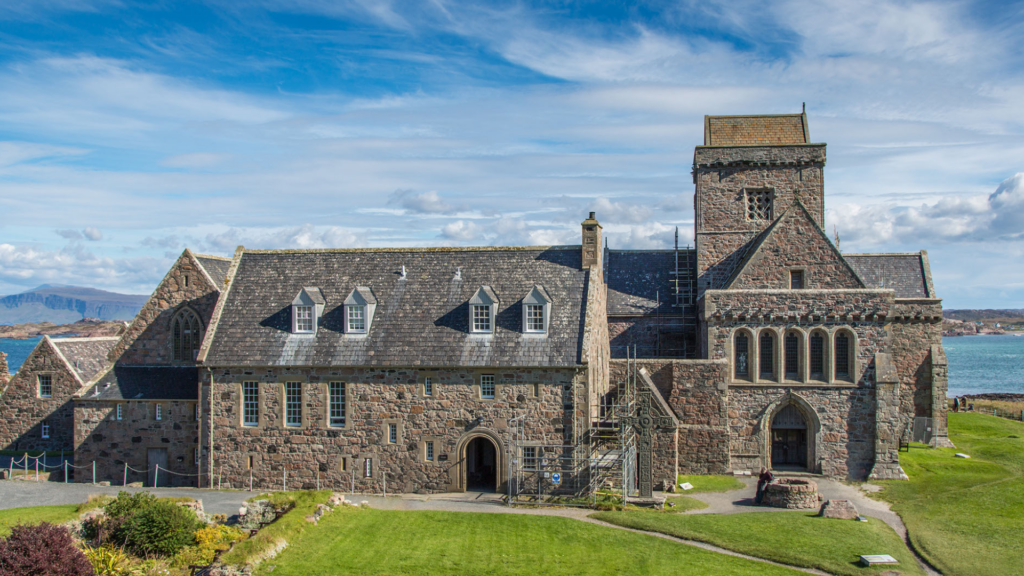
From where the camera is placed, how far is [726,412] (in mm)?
32719

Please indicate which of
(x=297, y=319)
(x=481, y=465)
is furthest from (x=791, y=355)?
(x=297, y=319)

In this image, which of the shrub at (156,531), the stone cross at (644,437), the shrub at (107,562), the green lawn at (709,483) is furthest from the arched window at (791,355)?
the shrub at (107,562)

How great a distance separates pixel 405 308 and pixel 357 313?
6.32 feet

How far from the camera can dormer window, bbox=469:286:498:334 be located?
3048 centimetres

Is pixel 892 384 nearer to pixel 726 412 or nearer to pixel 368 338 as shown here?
→ pixel 726 412

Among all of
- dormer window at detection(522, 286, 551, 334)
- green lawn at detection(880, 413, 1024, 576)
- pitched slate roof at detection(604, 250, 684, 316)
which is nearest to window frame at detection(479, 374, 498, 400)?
dormer window at detection(522, 286, 551, 334)

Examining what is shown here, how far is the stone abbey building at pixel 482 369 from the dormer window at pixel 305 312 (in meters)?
0.08

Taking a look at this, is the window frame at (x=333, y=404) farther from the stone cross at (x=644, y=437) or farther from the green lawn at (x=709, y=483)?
the green lawn at (x=709, y=483)

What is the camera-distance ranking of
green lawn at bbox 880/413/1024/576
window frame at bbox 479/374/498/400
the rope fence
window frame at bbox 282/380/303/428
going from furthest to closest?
1. window frame at bbox 282/380/303/428
2. the rope fence
3. window frame at bbox 479/374/498/400
4. green lawn at bbox 880/413/1024/576

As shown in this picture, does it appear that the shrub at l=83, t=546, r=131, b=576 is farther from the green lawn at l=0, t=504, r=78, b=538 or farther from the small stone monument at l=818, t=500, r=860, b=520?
the small stone monument at l=818, t=500, r=860, b=520

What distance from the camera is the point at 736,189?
3978 centimetres

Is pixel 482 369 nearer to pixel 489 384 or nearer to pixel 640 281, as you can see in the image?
pixel 489 384

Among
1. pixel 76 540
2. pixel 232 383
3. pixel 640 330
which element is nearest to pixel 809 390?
pixel 640 330

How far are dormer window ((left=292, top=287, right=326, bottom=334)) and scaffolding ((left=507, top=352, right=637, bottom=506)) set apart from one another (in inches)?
360
